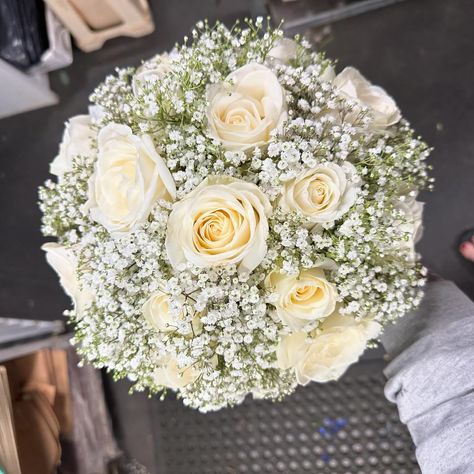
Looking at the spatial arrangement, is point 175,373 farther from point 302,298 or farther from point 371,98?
point 371,98

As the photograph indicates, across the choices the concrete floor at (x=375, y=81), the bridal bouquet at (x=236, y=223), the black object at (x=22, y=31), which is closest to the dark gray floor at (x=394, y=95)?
the concrete floor at (x=375, y=81)

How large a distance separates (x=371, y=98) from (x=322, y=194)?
1.04 ft

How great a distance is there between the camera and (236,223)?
71 cm

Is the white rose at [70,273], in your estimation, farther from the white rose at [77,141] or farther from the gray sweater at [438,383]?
the gray sweater at [438,383]

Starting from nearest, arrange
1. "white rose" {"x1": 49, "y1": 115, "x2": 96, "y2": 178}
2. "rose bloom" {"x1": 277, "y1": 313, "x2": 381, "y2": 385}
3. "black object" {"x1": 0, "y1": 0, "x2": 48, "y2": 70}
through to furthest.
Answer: "rose bloom" {"x1": 277, "y1": 313, "x2": 381, "y2": 385}, "white rose" {"x1": 49, "y1": 115, "x2": 96, "y2": 178}, "black object" {"x1": 0, "y1": 0, "x2": 48, "y2": 70}

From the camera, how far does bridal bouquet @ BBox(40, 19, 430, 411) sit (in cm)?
74

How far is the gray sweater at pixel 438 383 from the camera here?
0.97 meters

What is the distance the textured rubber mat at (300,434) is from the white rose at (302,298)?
890mm

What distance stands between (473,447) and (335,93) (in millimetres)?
679

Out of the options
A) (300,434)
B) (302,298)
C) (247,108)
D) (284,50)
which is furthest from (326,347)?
(300,434)

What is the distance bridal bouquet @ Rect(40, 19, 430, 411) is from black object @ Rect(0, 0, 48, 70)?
1.00 metres

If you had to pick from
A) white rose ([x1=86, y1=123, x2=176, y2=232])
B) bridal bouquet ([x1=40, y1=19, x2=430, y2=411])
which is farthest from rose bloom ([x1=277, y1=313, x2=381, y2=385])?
white rose ([x1=86, y1=123, x2=176, y2=232])

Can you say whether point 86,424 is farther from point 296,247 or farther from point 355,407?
point 296,247

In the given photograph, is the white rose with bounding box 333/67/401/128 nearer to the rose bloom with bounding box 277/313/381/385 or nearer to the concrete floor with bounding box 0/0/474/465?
the rose bloom with bounding box 277/313/381/385
